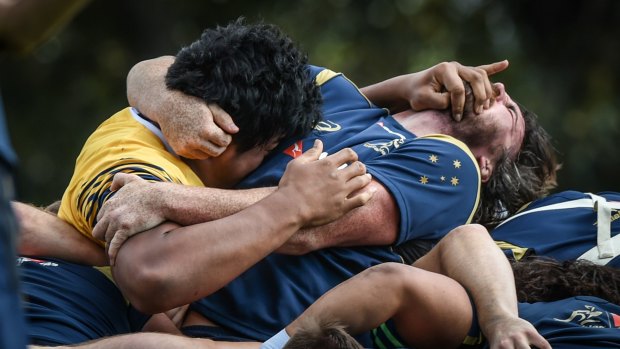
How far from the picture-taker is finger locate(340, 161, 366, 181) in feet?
10.7

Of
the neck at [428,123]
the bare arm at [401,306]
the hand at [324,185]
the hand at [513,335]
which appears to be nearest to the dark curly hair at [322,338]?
the bare arm at [401,306]

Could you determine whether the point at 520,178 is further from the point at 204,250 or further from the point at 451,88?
the point at 204,250

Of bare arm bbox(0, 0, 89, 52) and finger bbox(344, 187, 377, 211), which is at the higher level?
bare arm bbox(0, 0, 89, 52)

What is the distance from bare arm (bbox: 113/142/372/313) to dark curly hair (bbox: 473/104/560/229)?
114 cm

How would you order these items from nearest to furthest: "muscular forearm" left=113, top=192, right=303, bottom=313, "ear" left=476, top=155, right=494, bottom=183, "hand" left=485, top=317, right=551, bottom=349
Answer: "hand" left=485, top=317, right=551, bottom=349
"muscular forearm" left=113, top=192, right=303, bottom=313
"ear" left=476, top=155, right=494, bottom=183

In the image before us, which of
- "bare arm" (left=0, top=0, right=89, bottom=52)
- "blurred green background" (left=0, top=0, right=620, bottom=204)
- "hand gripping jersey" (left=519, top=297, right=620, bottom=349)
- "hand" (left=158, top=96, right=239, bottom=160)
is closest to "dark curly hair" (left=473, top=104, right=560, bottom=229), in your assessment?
"hand gripping jersey" (left=519, top=297, right=620, bottom=349)

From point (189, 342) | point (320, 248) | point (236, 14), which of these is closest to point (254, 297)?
point (320, 248)

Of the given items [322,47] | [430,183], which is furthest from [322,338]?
[322,47]

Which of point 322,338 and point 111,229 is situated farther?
point 111,229

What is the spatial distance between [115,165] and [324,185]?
601 millimetres

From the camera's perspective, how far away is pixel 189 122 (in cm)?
329

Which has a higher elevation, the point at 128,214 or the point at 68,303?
the point at 128,214

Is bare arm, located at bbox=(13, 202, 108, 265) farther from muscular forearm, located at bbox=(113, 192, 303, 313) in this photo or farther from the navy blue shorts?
muscular forearm, located at bbox=(113, 192, 303, 313)

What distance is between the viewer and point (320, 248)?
335 centimetres
